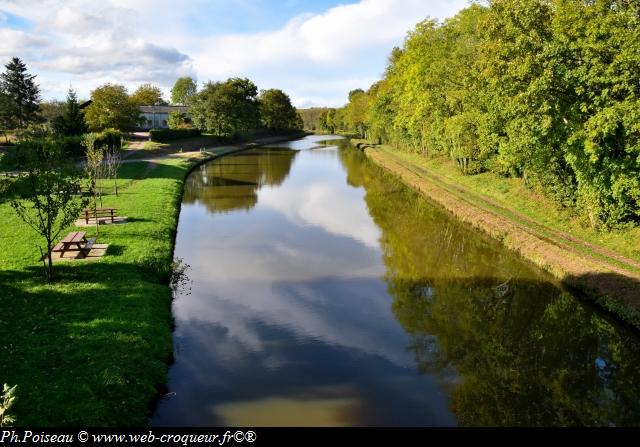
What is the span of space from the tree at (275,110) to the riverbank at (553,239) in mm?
102079

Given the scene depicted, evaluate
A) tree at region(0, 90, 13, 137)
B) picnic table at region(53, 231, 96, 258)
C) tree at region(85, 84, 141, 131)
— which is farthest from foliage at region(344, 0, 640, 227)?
tree at region(0, 90, 13, 137)

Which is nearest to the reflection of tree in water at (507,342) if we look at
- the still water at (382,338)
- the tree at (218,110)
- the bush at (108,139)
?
the still water at (382,338)

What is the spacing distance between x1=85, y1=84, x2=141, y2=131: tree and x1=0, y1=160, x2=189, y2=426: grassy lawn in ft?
168

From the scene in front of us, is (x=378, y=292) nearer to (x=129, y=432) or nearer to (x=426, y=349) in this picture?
(x=426, y=349)

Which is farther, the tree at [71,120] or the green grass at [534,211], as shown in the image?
the tree at [71,120]

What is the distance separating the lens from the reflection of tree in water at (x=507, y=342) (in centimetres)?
1125

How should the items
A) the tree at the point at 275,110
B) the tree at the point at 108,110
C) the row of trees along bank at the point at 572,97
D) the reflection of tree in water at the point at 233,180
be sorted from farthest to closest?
the tree at the point at 275,110, the tree at the point at 108,110, the reflection of tree in water at the point at 233,180, the row of trees along bank at the point at 572,97

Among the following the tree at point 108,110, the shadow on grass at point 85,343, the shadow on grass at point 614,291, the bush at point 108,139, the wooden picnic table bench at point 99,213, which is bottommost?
the shadow on grass at point 614,291

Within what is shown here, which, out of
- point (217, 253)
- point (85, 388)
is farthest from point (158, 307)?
point (217, 253)

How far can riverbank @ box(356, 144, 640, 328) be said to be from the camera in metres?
16.9

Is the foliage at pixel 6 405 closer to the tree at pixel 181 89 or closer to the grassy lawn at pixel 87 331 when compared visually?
the grassy lawn at pixel 87 331

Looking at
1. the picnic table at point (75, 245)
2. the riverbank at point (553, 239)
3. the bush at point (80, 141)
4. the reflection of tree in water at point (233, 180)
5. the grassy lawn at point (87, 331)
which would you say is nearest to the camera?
the grassy lawn at point (87, 331)

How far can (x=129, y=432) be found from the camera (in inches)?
370

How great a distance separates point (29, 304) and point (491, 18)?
24773mm
